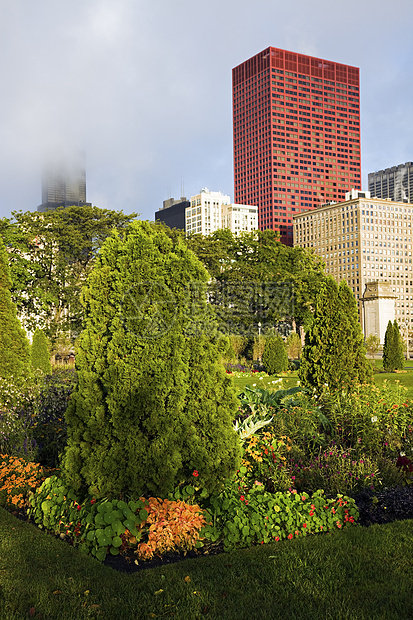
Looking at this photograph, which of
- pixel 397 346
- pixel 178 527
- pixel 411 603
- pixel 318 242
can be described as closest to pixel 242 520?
pixel 178 527

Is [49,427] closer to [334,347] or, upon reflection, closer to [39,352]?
[334,347]

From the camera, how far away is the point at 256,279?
3359cm

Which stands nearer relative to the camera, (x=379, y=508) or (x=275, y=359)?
(x=379, y=508)

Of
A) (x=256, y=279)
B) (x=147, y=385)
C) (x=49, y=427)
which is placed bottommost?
(x=49, y=427)

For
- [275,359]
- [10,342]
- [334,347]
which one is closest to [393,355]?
[275,359]

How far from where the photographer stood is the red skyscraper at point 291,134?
152 m

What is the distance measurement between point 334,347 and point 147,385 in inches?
230

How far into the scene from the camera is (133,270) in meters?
5.07

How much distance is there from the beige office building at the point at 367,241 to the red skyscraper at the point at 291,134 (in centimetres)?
1476

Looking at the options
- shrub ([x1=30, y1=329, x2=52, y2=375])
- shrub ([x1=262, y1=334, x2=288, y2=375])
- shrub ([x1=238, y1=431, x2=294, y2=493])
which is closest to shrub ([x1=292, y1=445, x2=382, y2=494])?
shrub ([x1=238, y1=431, x2=294, y2=493])

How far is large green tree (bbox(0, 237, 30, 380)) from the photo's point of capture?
31.6ft

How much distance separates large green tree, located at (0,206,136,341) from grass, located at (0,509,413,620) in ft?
74.6

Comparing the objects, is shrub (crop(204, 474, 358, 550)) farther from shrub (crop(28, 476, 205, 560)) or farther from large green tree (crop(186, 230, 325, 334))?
large green tree (crop(186, 230, 325, 334))

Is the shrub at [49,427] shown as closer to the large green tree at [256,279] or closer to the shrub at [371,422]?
the shrub at [371,422]
